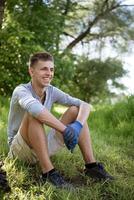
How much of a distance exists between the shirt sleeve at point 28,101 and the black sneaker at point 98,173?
2.78ft

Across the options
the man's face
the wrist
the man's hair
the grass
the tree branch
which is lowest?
the grass

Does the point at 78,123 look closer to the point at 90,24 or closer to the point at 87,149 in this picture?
the point at 87,149

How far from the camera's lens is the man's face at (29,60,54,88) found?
4.60 meters

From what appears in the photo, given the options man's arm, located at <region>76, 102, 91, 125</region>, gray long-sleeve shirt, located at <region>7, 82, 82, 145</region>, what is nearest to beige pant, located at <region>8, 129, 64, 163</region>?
gray long-sleeve shirt, located at <region>7, 82, 82, 145</region>

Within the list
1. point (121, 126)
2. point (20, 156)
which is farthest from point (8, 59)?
point (20, 156)

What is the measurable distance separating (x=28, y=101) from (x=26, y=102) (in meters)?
0.02

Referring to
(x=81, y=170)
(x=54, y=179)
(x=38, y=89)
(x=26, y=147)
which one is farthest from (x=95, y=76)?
(x=54, y=179)

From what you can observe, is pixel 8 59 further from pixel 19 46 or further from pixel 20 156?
pixel 20 156

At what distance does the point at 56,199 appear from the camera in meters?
4.09

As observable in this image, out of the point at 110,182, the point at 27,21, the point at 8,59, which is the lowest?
the point at 110,182

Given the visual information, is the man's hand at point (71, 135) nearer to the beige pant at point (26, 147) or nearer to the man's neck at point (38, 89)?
the beige pant at point (26, 147)

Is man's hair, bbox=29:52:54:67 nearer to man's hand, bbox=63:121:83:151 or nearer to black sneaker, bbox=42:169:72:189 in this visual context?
man's hand, bbox=63:121:83:151

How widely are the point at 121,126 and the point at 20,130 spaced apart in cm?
337

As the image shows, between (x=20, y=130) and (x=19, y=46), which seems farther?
(x=19, y=46)
